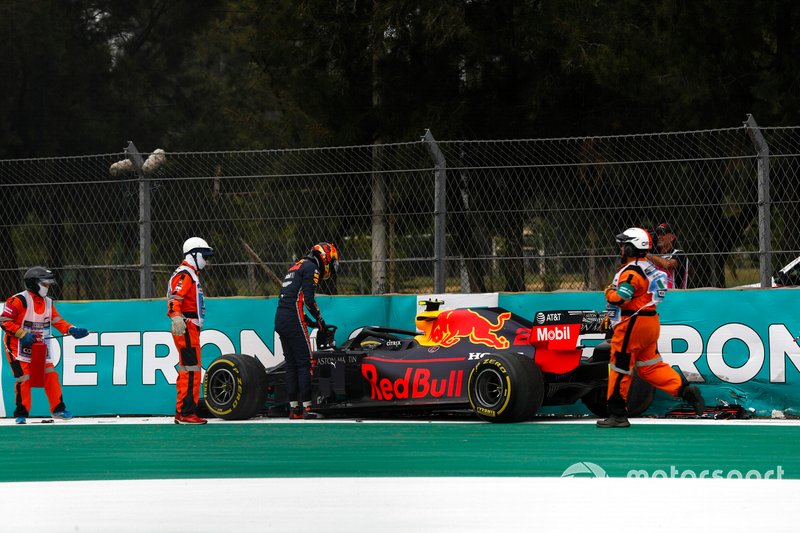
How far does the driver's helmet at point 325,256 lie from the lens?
14.3 m

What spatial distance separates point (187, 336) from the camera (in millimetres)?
13969

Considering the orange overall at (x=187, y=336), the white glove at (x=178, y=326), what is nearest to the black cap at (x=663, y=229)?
the orange overall at (x=187, y=336)

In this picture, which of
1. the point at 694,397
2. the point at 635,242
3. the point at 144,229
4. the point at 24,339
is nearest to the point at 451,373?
the point at 635,242

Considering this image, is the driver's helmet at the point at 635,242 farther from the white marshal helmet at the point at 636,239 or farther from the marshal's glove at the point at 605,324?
the marshal's glove at the point at 605,324

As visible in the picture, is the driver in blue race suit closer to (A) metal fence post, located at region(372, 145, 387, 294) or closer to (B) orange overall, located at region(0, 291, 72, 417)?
(A) metal fence post, located at region(372, 145, 387, 294)

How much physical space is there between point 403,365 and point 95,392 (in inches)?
137

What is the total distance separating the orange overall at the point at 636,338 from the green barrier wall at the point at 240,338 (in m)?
1.28

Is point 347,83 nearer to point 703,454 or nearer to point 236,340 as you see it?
point 236,340

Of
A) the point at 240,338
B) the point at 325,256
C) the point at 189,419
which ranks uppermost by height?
the point at 325,256

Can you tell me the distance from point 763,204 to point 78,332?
6676 mm

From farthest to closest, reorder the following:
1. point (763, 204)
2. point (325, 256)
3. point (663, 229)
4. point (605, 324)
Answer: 1. point (663, 229)
2. point (325, 256)
3. point (763, 204)
4. point (605, 324)

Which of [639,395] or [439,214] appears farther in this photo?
[439,214]

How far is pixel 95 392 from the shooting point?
15016 mm

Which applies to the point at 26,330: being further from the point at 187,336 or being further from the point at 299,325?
the point at 299,325
